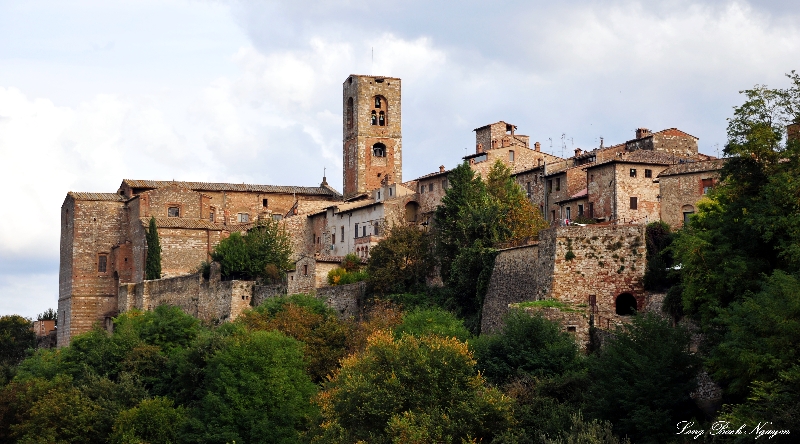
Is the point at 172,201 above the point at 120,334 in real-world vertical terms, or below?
above

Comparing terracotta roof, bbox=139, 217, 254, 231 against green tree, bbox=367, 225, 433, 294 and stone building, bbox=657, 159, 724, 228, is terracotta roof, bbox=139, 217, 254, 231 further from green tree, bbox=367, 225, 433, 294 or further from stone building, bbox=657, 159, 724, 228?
stone building, bbox=657, 159, 724, 228

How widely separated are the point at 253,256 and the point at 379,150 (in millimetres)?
16995

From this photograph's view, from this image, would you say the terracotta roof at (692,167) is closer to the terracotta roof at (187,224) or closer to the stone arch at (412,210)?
the stone arch at (412,210)

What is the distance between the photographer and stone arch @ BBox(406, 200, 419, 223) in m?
68.8

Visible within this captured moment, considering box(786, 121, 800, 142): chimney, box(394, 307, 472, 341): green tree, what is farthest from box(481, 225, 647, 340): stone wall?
box(786, 121, 800, 142): chimney

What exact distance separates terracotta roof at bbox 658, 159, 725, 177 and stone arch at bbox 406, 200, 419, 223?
17.9 metres

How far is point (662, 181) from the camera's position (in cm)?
5391

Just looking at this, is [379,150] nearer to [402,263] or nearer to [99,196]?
[99,196]

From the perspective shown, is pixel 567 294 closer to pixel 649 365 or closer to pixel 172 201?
pixel 649 365

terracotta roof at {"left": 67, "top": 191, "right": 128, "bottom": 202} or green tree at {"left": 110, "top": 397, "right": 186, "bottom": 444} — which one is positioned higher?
terracotta roof at {"left": 67, "top": 191, "right": 128, "bottom": 202}

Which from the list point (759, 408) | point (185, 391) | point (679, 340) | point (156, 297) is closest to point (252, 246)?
point (156, 297)

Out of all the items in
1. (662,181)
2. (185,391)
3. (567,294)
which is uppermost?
(662,181)

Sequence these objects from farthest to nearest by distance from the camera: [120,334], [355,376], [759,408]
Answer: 1. [120,334]
2. [355,376]
3. [759,408]

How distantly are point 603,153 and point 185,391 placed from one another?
2329 cm
